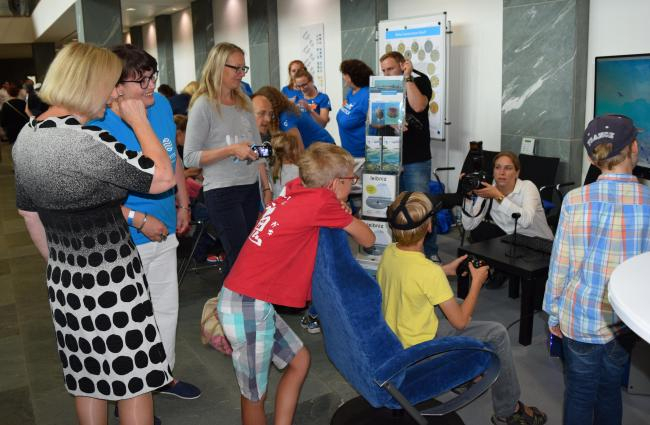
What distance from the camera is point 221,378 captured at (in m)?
3.01

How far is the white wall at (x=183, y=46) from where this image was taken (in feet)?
42.1

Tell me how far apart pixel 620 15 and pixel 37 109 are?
421cm

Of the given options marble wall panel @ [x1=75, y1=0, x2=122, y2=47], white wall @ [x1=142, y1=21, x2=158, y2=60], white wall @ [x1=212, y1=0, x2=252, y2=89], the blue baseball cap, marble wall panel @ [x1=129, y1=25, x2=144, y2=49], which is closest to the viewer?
the blue baseball cap

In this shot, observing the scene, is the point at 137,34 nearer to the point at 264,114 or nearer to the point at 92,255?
the point at 264,114

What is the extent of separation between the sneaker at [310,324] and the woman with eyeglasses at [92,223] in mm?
1603

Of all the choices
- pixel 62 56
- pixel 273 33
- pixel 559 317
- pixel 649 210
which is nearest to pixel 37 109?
pixel 62 56

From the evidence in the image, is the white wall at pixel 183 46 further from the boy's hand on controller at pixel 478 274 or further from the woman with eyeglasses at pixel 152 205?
the boy's hand on controller at pixel 478 274

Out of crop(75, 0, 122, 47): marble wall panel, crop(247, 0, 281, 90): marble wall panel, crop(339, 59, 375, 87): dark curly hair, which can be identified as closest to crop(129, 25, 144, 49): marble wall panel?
crop(247, 0, 281, 90): marble wall panel

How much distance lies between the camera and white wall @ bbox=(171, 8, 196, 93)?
12820 millimetres

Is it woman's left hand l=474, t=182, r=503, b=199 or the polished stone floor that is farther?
woman's left hand l=474, t=182, r=503, b=199

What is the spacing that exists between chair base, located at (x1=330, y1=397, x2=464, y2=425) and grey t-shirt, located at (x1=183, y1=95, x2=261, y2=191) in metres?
1.31

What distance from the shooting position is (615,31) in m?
4.66

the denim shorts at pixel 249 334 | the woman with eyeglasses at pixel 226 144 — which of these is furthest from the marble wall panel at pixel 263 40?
the denim shorts at pixel 249 334

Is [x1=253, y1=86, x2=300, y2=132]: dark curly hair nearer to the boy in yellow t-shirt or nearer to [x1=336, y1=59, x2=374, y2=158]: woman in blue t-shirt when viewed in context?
[x1=336, y1=59, x2=374, y2=158]: woman in blue t-shirt
